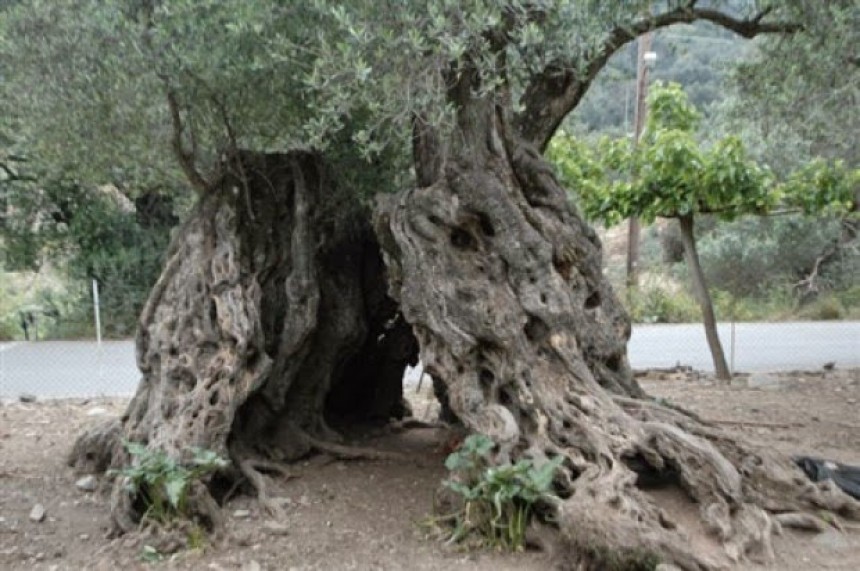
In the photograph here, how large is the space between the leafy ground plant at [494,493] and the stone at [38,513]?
2485 millimetres

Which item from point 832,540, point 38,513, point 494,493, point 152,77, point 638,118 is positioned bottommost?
point 832,540

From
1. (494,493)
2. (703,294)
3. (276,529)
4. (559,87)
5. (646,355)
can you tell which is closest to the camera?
(494,493)

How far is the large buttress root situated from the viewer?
13.9 ft

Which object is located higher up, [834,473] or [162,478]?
[162,478]

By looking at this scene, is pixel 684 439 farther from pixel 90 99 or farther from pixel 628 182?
pixel 628 182

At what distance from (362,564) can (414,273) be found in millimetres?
1625

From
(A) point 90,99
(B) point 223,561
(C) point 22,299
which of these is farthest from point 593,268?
(C) point 22,299

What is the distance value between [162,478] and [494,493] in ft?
5.61

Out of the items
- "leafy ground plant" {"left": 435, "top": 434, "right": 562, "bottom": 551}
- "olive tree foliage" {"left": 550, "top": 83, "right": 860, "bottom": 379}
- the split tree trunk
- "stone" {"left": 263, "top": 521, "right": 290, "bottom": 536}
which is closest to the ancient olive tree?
"leafy ground plant" {"left": 435, "top": 434, "right": 562, "bottom": 551}

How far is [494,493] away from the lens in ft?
14.3

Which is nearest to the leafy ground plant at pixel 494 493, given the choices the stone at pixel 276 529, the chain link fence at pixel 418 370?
the stone at pixel 276 529

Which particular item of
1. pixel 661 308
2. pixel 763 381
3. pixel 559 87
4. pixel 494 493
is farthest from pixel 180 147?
pixel 661 308

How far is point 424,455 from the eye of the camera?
21.3 ft

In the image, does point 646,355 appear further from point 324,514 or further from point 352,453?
point 324,514
